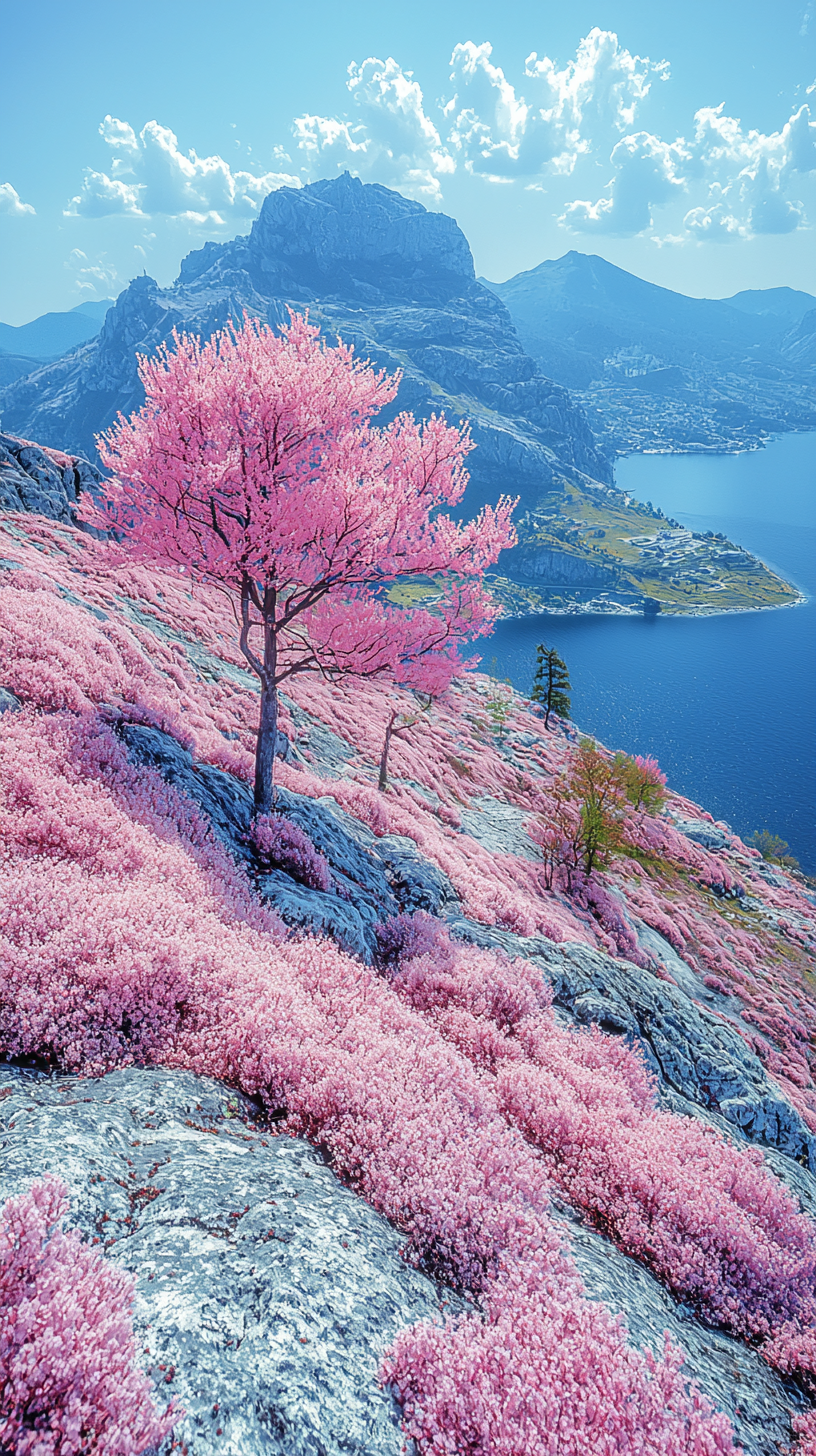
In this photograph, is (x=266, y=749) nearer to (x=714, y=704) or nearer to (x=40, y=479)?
(x=40, y=479)

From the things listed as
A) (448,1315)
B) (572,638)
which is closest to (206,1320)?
(448,1315)

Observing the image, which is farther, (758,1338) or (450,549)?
(450,549)

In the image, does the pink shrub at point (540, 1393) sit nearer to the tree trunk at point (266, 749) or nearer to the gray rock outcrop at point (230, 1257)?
the gray rock outcrop at point (230, 1257)

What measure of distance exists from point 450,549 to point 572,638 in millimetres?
188703

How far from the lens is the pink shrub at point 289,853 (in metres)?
13.5

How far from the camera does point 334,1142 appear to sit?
6.26 metres

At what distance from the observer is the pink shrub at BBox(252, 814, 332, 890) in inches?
530

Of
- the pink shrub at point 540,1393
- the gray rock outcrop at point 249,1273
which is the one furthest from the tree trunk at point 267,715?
the pink shrub at point 540,1393

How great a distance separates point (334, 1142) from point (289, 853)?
786 cm

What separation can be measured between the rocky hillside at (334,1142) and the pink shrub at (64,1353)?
67 mm

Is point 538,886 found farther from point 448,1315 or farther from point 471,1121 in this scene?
point 448,1315

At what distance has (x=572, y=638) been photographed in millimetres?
193250

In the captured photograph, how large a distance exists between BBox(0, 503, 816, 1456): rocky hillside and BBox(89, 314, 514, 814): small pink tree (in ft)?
7.13

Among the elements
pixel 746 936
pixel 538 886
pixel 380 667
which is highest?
pixel 380 667
